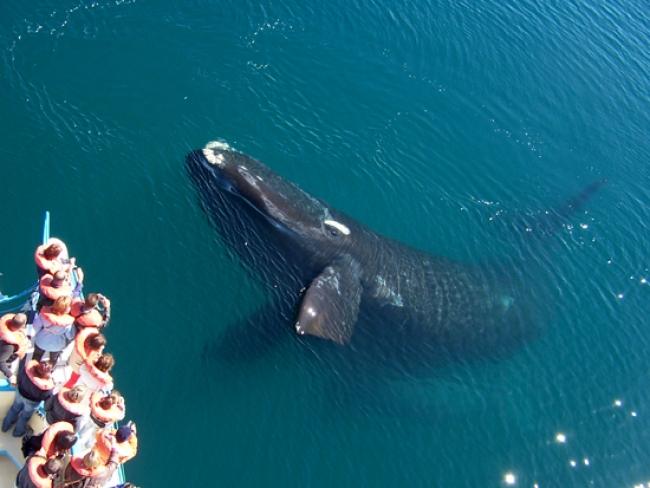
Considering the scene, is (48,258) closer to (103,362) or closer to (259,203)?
(103,362)

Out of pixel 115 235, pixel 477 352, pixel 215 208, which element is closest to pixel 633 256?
pixel 477 352

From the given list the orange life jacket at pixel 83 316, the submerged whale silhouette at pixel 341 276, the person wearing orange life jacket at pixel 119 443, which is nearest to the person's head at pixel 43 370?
the orange life jacket at pixel 83 316

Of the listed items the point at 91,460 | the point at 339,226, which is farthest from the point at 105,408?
the point at 339,226

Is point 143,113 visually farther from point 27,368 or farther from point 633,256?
point 633,256

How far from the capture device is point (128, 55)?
27.0 m

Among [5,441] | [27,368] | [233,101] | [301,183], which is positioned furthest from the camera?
[233,101]

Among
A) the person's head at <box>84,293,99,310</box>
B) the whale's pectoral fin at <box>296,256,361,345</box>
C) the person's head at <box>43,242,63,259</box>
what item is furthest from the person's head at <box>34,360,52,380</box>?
the whale's pectoral fin at <box>296,256,361,345</box>

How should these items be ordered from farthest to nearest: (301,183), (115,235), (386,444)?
(301,183) → (115,235) → (386,444)

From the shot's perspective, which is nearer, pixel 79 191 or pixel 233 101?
pixel 79 191

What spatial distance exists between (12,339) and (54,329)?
89 cm

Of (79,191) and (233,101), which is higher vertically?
(233,101)

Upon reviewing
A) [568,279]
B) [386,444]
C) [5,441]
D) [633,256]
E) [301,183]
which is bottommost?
[5,441]

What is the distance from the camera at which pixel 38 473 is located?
12.1m

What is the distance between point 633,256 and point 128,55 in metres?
22.7
